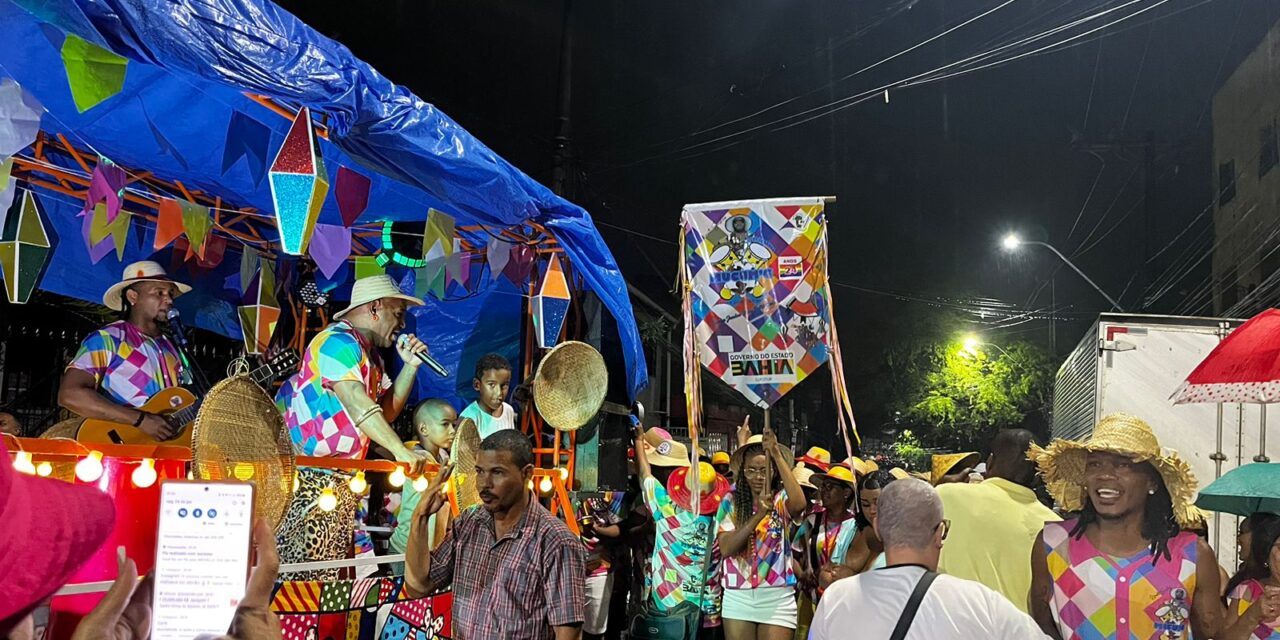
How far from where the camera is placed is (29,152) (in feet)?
22.2

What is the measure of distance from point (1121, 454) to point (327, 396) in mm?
4202

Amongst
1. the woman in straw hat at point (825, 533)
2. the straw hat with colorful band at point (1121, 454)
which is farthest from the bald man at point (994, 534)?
the woman in straw hat at point (825, 533)

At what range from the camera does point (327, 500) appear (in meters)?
5.14

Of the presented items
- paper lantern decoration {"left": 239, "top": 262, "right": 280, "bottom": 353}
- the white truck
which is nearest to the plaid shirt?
paper lantern decoration {"left": 239, "top": 262, "right": 280, "bottom": 353}

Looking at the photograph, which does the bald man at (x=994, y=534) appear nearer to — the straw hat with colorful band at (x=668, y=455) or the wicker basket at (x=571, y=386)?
the wicker basket at (x=571, y=386)

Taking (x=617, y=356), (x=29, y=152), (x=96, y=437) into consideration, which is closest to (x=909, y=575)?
(x=96, y=437)

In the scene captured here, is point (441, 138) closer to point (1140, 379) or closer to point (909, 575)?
point (909, 575)

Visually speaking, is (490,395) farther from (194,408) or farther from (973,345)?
(973,345)

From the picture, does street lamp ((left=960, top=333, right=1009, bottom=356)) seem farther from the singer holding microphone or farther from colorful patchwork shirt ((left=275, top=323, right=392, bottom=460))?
colorful patchwork shirt ((left=275, top=323, right=392, bottom=460))

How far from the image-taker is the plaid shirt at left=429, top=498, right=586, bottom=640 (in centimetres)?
451

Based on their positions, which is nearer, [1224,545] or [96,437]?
[96,437]

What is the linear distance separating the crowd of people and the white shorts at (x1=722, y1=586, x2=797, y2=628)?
0.05 feet

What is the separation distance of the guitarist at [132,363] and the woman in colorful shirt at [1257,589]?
5.58m

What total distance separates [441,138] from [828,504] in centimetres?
449
